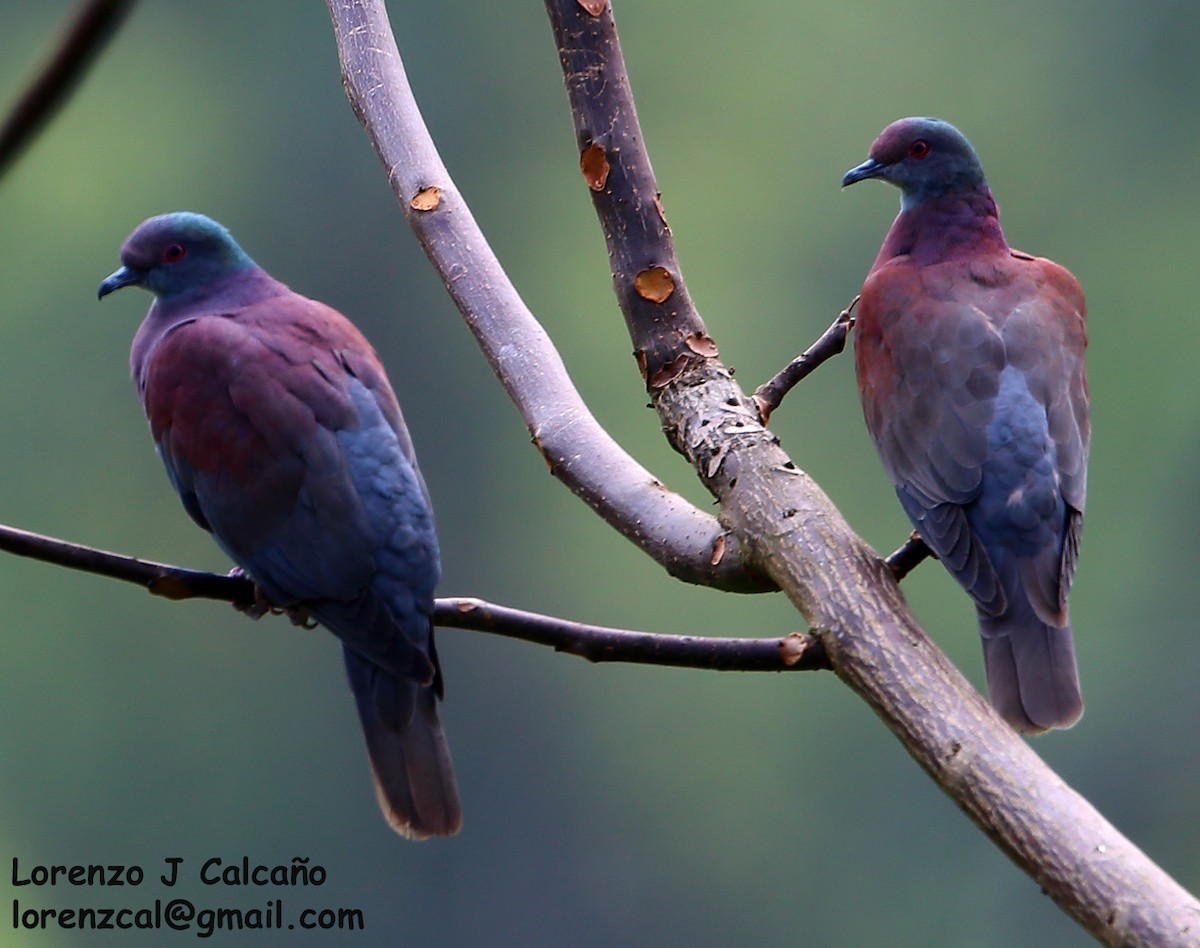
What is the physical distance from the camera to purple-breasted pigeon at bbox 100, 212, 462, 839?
258 cm

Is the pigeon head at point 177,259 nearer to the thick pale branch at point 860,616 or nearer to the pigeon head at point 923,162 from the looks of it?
the thick pale branch at point 860,616

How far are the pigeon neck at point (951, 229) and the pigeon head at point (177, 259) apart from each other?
54.2 inches

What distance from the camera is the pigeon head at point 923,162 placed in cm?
350

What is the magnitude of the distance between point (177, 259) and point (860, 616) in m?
1.87

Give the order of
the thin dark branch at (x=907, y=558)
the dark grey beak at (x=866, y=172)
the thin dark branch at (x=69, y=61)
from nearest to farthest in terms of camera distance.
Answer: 1. the thin dark branch at (x=69, y=61)
2. the thin dark branch at (x=907, y=558)
3. the dark grey beak at (x=866, y=172)

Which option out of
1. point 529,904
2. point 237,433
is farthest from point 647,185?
point 529,904

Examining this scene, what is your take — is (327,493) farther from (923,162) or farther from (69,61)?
(69,61)

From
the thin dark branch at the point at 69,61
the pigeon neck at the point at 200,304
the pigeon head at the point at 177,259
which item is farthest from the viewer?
the pigeon head at the point at 177,259

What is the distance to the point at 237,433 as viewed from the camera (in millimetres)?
2793

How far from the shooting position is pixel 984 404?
3.01m

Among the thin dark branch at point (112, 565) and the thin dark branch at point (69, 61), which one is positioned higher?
the thin dark branch at point (112, 565)

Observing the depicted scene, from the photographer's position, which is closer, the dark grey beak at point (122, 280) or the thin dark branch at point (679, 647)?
the thin dark branch at point (679, 647)

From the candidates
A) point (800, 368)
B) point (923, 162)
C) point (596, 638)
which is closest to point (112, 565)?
point (596, 638)

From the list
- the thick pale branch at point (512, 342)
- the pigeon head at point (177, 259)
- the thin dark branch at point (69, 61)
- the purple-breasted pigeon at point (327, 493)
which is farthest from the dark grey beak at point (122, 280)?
the thin dark branch at point (69, 61)
